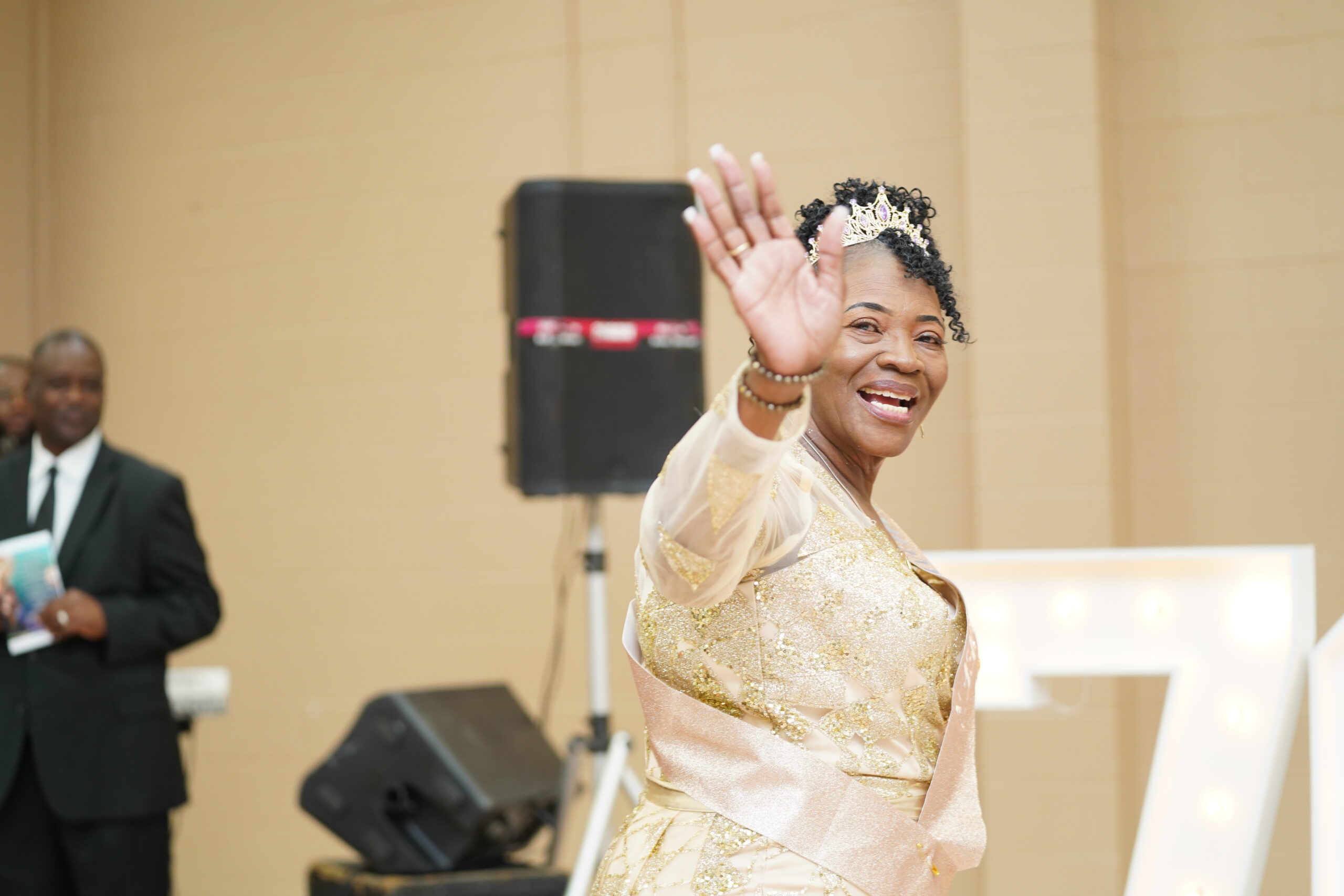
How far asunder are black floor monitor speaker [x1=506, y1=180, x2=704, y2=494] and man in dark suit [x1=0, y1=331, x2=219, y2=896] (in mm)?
874

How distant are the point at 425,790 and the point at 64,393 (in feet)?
4.03

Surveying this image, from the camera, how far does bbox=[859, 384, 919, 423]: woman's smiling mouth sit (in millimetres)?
1394

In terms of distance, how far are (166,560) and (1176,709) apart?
223 centimetres

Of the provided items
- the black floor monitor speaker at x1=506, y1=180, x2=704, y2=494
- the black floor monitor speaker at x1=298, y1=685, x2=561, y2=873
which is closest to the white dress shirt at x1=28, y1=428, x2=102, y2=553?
the black floor monitor speaker at x1=298, y1=685, x2=561, y2=873

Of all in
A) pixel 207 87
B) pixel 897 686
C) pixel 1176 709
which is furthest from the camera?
pixel 207 87

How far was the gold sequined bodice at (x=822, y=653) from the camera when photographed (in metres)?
1.21

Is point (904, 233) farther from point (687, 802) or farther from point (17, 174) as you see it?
point (17, 174)

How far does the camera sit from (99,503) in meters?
3.23

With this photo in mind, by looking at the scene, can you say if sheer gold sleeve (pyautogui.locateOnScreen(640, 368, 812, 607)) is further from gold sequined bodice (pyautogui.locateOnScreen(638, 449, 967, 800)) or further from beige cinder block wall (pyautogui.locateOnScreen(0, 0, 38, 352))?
beige cinder block wall (pyautogui.locateOnScreen(0, 0, 38, 352))

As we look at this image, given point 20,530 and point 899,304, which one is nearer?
point 899,304

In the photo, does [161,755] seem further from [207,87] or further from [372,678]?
[207,87]

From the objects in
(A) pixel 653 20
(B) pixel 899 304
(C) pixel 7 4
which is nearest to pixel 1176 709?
(B) pixel 899 304

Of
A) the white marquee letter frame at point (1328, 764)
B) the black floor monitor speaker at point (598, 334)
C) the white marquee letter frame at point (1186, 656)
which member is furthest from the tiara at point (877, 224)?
the black floor monitor speaker at point (598, 334)

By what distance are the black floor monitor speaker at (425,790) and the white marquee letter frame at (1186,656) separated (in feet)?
4.30
